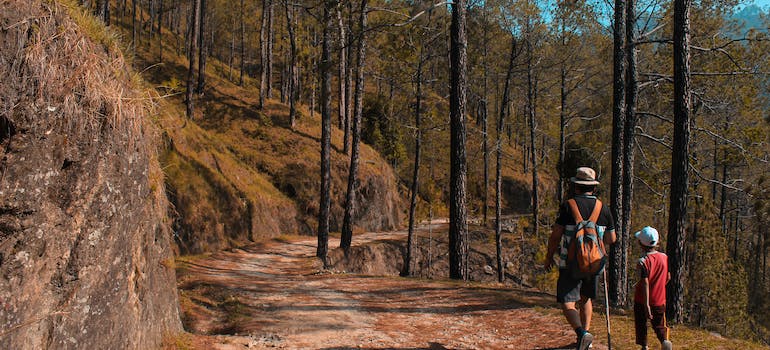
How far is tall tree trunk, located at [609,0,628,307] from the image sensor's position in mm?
12656

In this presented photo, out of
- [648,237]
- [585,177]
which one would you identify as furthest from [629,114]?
[585,177]

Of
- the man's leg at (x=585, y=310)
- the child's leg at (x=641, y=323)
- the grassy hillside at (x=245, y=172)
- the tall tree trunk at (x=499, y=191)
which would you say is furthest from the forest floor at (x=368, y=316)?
the tall tree trunk at (x=499, y=191)

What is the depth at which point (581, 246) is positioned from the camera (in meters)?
5.47

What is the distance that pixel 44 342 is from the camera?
385 centimetres

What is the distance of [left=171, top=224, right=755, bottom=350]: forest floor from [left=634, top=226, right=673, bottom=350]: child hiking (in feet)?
2.71

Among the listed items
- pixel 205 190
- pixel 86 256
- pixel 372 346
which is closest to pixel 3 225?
pixel 86 256

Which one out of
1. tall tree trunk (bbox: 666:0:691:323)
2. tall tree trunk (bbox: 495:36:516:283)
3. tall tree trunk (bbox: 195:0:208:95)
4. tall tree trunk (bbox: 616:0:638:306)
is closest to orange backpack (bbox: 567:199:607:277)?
tall tree trunk (bbox: 666:0:691:323)

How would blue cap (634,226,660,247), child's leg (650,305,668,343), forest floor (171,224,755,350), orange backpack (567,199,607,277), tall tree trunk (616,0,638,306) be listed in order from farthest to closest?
tall tree trunk (616,0,638,306)
forest floor (171,224,755,350)
child's leg (650,305,668,343)
blue cap (634,226,660,247)
orange backpack (567,199,607,277)

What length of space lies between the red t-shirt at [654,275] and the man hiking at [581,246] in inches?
23.3

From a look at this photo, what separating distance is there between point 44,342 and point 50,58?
7.52 feet

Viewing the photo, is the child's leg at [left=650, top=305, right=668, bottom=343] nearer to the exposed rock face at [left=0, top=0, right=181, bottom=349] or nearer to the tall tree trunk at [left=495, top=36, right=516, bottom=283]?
the exposed rock face at [left=0, top=0, right=181, bottom=349]

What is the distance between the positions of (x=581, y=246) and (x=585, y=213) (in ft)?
1.28

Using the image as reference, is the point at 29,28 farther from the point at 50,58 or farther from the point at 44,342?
the point at 44,342

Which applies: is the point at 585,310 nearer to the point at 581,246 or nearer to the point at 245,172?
the point at 581,246
